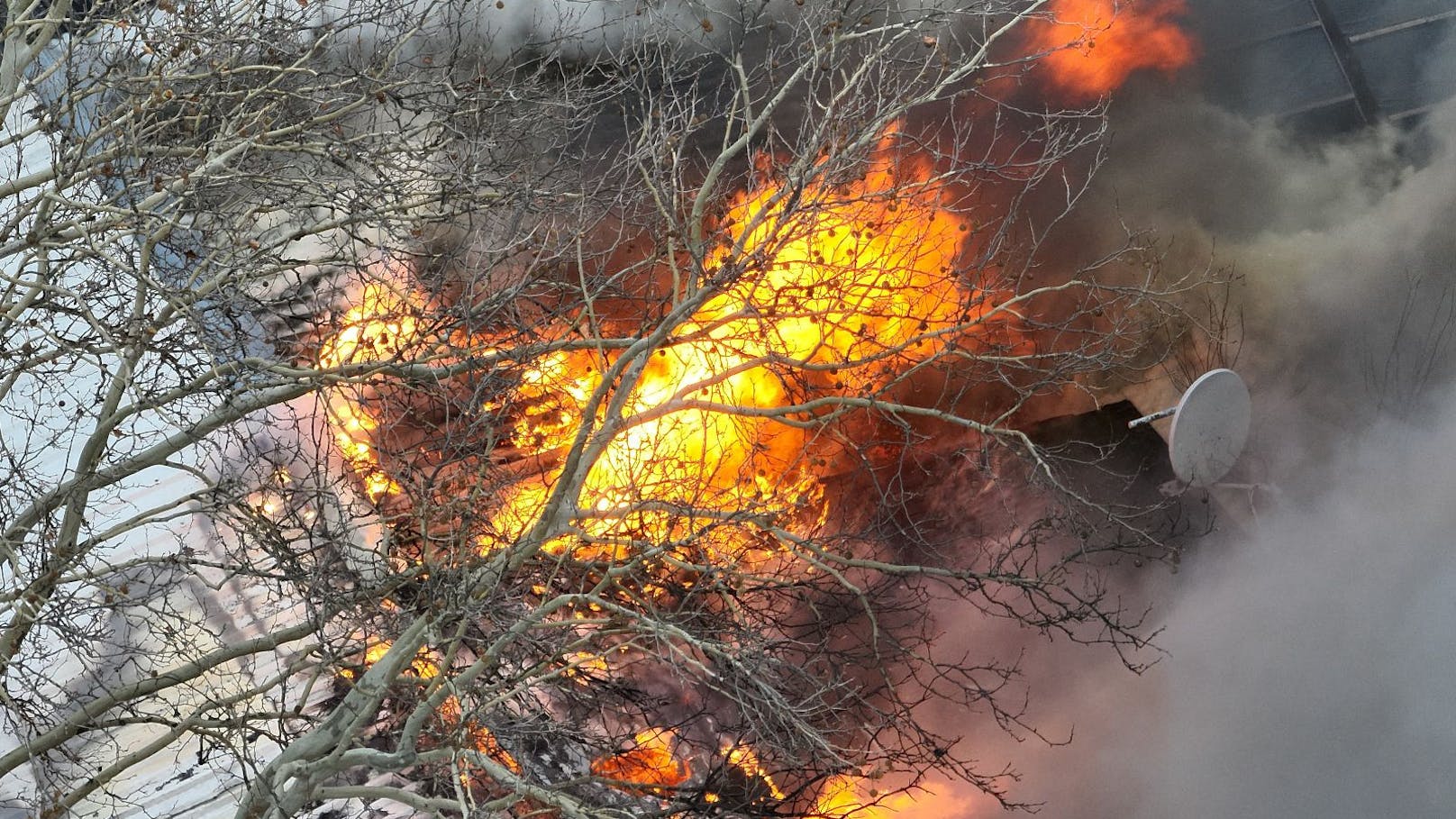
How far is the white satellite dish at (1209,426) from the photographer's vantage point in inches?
445

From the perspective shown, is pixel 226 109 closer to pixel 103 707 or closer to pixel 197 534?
pixel 197 534

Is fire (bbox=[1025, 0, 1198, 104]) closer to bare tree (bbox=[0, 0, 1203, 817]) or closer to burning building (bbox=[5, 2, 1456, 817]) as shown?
burning building (bbox=[5, 2, 1456, 817])

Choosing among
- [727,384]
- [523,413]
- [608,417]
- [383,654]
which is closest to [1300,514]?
[727,384]

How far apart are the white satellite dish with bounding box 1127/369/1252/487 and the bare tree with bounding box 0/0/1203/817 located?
78cm

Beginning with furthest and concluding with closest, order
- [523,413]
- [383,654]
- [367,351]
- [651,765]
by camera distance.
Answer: [523,413]
[651,765]
[367,351]
[383,654]

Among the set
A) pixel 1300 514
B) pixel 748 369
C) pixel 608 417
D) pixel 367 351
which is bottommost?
pixel 608 417

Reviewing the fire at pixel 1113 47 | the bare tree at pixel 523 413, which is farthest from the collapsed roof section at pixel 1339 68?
the bare tree at pixel 523 413

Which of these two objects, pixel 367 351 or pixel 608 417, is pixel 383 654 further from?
pixel 608 417

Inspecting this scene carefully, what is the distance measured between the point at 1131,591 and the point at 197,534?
8027 millimetres

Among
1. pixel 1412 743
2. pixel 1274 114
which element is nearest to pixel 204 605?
pixel 1412 743

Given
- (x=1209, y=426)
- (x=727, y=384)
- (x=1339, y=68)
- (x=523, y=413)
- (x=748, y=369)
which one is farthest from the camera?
(x=1339, y=68)

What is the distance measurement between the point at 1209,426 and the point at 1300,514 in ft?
7.91

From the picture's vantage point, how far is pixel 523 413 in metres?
12.1

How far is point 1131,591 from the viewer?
13234mm
